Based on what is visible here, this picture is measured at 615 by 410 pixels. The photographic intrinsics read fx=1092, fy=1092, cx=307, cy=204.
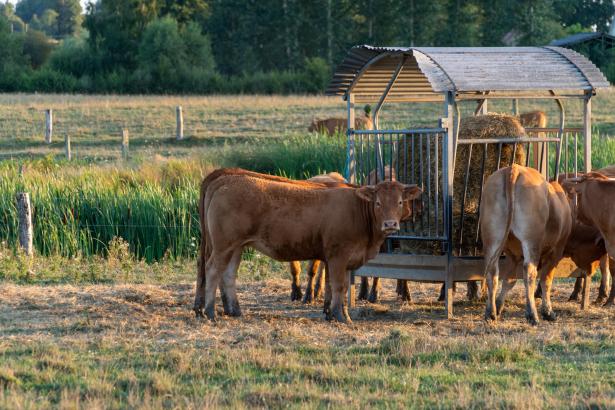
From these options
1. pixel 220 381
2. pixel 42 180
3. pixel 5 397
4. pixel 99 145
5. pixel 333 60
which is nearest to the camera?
pixel 5 397

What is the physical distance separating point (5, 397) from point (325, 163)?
15.3 metres

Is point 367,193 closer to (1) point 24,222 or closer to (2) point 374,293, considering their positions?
(2) point 374,293

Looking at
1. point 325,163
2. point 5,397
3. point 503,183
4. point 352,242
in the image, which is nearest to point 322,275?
point 352,242

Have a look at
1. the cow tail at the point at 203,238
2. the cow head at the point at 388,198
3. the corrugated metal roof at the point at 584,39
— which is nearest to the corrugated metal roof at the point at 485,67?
the cow head at the point at 388,198

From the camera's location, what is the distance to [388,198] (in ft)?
36.9

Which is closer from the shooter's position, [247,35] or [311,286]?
[311,286]

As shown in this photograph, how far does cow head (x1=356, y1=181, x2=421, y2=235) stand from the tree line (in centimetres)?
4990

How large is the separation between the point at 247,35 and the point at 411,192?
59852mm

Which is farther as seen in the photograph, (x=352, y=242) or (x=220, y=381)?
(x=352, y=242)

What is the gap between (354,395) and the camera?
7.93 metres

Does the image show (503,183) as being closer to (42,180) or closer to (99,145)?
(42,180)

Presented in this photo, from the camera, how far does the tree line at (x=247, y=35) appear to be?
63094 millimetres

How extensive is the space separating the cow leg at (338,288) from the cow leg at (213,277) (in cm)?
109

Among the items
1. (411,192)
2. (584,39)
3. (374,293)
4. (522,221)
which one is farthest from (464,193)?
(584,39)
